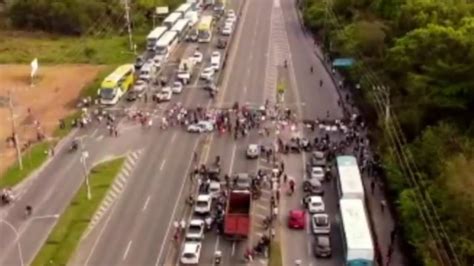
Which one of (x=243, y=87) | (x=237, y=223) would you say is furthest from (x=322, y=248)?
(x=243, y=87)

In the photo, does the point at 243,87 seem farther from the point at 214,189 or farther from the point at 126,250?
the point at 126,250

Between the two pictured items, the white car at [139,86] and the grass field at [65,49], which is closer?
the white car at [139,86]

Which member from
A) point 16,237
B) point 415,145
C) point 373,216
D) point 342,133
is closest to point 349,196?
point 373,216

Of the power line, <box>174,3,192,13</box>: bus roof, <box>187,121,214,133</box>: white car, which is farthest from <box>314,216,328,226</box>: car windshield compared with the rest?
<box>174,3,192,13</box>: bus roof

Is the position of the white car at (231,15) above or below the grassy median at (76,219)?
below

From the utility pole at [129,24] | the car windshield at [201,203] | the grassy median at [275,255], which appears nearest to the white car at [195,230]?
the car windshield at [201,203]

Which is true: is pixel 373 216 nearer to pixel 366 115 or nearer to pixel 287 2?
pixel 366 115

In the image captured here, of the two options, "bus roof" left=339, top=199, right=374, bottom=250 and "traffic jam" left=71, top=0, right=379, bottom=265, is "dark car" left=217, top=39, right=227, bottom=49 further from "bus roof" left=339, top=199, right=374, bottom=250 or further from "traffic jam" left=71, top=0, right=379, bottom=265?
"bus roof" left=339, top=199, right=374, bottom=250

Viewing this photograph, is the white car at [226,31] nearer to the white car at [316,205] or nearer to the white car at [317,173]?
the white car at [317,173]
